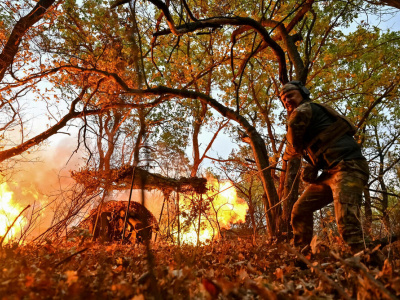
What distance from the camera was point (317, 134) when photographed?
151 inches

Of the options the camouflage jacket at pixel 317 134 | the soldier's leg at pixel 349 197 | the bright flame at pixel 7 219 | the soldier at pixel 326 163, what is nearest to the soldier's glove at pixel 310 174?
the soldier at pixel 326 163

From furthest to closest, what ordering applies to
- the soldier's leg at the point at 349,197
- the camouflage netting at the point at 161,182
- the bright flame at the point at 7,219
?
the camouflage netting at the point at 161,182, the bright flame at the point at 7,219, the soldier's leg at the point at 349,197

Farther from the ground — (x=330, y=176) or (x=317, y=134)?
(x=317, y=134)

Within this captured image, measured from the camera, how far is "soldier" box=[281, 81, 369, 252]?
10.7 feet

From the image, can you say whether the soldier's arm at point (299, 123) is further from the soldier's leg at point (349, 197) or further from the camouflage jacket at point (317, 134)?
the soldier's leg at point (349, 197)

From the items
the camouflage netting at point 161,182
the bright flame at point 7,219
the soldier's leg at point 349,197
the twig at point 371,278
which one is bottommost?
the twig at point 371,278

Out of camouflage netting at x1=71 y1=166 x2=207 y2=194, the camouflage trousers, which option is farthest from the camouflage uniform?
camouflage netting at x1=71 y1=166 x2=207 y2=194

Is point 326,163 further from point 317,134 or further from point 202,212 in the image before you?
point 202,212

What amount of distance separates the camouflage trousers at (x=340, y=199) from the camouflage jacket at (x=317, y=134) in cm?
13

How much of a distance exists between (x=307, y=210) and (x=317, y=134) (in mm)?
1291

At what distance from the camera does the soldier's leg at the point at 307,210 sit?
4035mm

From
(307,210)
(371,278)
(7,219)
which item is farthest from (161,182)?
(371,278)

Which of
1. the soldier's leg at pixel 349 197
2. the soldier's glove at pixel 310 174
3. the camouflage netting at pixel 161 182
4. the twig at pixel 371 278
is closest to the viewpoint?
the twig at pixel 371 278

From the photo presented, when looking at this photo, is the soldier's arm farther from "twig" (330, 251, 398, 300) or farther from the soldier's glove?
"twig" (330, 251, 398, 300)
